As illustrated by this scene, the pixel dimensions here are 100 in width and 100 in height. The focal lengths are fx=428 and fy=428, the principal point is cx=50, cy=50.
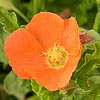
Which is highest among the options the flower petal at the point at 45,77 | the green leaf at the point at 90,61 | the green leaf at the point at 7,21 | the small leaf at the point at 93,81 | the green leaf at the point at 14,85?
the green leaf at the point at 7,21

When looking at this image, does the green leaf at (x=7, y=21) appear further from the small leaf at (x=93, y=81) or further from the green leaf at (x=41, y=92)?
the small leaf at (x=93, y=81)

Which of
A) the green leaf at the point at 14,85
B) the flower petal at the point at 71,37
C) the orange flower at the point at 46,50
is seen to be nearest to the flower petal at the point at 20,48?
the orange flower at the point at 46,50

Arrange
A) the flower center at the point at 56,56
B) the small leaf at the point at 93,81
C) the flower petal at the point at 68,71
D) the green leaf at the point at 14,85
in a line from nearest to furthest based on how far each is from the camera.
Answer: the flower petal at the point at 68,71 < the small leaf at the point at 93,81 < the flower center at the point at 56,56 < the green leaf at the point at 14,85

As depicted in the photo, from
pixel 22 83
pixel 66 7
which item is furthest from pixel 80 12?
pixel 22 83

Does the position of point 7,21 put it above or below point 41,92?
above

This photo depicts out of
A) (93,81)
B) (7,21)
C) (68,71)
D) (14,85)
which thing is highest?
(7,21)

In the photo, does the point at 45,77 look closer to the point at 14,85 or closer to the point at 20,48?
the point at 20,48

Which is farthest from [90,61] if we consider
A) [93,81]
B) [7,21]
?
[7,21]
